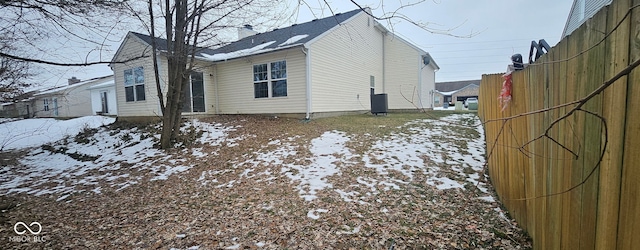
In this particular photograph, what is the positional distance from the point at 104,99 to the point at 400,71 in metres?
21.2

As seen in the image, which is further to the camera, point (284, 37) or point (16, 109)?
point (284, 37)

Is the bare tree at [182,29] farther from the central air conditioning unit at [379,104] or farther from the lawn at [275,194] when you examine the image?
the central air conditioning unit at [379,104]

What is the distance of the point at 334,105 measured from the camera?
40.9 ft

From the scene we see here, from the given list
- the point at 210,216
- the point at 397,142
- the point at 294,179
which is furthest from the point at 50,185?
the point at 397,142

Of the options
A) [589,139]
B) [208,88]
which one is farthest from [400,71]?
[589,139]

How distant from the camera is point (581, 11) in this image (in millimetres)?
8711

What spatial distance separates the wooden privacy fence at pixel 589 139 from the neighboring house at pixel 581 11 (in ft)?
21.5

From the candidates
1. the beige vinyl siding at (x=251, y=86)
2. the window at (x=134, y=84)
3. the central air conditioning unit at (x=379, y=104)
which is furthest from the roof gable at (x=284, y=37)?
the central air conditioning unit at (x=379, y=104)

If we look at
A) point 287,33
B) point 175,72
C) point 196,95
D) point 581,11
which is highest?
point 287,33

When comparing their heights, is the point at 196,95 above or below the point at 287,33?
below

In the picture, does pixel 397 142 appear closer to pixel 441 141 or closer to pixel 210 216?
pixel 441 141

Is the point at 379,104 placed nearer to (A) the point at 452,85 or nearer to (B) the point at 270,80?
(B) the point at 270,80

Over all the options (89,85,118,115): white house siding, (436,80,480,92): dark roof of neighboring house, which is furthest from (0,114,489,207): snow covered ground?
(436,80,480,92): dark roof of neighboring house

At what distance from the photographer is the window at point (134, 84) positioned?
41.5 feet
